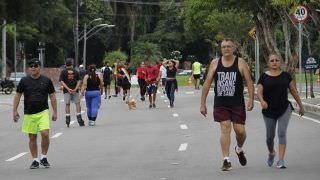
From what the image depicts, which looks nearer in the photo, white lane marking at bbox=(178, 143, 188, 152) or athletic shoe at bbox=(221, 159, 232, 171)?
athletic shoe at bbox=(221, 159, 232, 171)

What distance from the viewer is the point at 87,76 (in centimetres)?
2244

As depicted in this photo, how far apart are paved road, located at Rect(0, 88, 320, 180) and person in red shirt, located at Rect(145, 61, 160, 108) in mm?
5053

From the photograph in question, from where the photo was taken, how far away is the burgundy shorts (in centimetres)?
1227

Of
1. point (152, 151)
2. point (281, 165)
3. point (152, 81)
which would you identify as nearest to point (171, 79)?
point (152, 81)

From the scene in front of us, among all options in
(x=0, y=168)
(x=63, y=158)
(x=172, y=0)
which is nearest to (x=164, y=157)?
(x=63, y=158)

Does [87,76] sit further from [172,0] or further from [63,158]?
[172,0]

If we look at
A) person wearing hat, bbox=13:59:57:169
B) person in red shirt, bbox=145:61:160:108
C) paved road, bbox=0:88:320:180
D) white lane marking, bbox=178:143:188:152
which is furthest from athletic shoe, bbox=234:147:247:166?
person in red shirt, bbox=145:61:160:108

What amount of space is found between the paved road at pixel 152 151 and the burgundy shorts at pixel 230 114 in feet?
2.49

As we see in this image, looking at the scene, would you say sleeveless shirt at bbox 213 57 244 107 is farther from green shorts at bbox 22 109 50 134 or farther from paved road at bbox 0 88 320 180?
green shorts at bbox 22 109 50 134

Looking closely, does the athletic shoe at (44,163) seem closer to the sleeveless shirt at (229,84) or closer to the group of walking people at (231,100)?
the group of walking people at (231,100)

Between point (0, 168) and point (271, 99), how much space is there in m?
4.54

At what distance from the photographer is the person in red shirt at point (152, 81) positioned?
3050 cm

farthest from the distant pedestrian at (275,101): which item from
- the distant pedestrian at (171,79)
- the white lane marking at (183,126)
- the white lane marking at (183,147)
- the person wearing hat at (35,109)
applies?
the distant pedestrian at (171,79)

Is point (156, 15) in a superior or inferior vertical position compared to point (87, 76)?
superior
